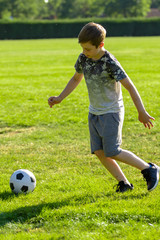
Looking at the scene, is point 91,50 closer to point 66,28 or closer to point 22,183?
point 22,183

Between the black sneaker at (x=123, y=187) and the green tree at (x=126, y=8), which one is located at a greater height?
the black sneaker at (x=123, y=187)

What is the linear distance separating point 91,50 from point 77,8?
331 feet

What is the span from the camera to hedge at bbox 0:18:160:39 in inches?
2351

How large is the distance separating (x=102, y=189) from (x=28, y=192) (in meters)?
0.84

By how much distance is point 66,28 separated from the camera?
203ft

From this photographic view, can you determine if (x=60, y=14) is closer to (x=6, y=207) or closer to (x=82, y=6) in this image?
(x=82, y=6)

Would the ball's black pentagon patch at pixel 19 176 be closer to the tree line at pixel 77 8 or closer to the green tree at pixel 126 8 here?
the tree line at pixel 77 8

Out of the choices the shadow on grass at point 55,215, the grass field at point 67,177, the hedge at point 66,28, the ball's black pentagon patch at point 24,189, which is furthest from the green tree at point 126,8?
the shadow on grass at point 55,215

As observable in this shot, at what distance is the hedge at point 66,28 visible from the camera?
59719mm

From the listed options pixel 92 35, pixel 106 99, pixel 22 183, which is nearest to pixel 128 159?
pixel 106 99

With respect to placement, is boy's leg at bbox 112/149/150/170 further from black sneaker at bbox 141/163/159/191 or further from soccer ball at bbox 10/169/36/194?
soccer ball at bbox 10/169/36/194

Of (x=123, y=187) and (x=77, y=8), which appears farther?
(x=77, y=8)

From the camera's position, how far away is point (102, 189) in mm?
4629

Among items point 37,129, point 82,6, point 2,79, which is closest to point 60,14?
point 82,6
